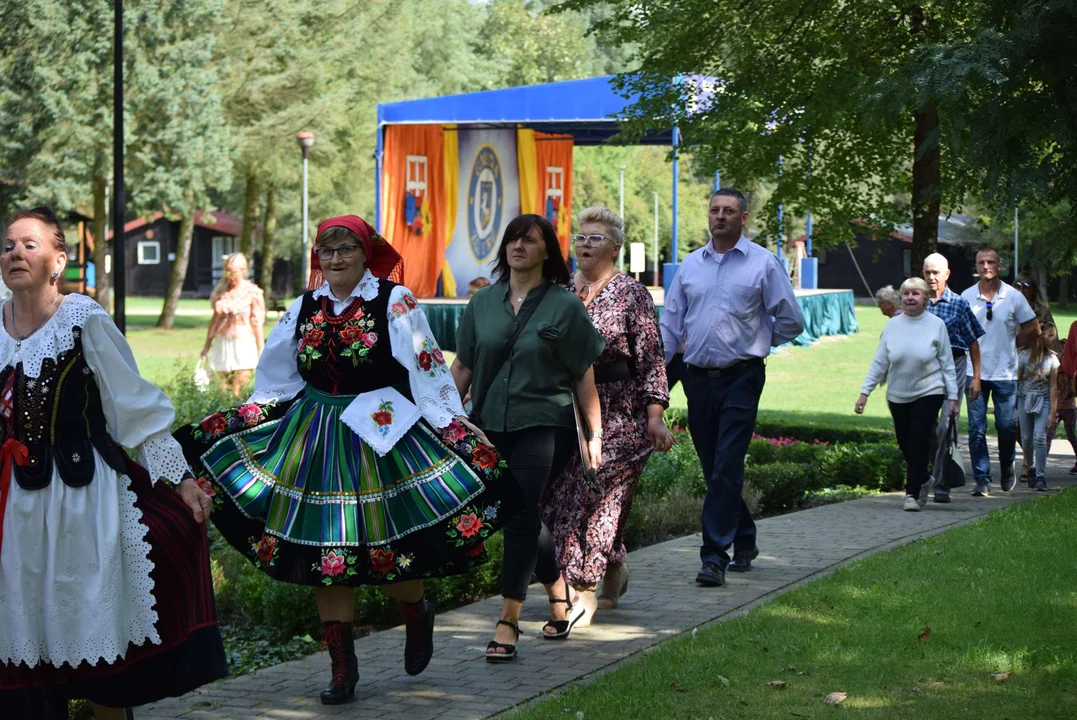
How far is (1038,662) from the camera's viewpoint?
18.8 ft

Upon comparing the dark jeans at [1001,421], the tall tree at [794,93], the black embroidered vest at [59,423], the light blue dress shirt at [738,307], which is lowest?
the dark jeans at [1001,421]

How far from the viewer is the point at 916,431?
10477 mm

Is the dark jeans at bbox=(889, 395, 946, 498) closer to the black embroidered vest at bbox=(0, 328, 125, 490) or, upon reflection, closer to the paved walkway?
the paved walkway

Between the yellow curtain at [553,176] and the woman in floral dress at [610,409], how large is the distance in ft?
110

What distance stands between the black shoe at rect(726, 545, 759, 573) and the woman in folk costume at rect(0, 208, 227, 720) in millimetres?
4149

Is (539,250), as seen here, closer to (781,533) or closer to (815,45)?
(781,533)

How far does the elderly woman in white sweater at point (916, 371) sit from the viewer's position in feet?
34.1

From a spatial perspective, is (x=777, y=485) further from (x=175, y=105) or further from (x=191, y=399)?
(x=175, y=105)

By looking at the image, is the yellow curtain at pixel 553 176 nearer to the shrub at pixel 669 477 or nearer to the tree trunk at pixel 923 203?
the tree trunk at pixel 923 203

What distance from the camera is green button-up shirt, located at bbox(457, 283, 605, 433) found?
20.5 feet

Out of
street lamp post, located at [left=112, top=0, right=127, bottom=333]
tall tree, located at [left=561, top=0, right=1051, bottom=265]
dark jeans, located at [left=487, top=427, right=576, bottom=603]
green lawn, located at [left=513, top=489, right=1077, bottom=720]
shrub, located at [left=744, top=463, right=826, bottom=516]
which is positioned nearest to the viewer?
green lawn, located at [left=513, top=489, right=1077, bottom=720]

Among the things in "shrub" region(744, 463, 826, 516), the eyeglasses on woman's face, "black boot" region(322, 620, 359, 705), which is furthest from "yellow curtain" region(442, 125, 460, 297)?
"black boot" region(322, 620, 359, 705)

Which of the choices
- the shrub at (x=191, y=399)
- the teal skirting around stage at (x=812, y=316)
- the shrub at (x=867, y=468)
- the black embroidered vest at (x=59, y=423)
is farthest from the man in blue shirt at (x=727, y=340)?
the teal skirting around stage at (x=812, y=316)

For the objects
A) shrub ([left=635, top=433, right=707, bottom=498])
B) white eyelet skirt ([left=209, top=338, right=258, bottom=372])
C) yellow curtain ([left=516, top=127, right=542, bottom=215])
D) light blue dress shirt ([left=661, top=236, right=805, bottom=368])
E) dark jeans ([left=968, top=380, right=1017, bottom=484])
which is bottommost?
shrub ([left=635, top=433, right=707, bottom=498])
